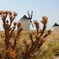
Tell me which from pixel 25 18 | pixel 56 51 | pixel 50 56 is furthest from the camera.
→ pixel 25 18

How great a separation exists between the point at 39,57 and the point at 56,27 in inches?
2604

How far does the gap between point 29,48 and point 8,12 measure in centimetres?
106

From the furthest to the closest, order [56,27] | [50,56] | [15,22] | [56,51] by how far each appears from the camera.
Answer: [56,27], [56,51], [50,56], [15,22]

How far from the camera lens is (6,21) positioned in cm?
597

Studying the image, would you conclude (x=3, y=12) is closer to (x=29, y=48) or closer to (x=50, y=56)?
(x=29, y=48)

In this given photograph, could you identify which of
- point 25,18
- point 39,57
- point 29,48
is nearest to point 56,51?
point 39,57

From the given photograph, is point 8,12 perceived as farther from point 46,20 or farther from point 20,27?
point 46,20

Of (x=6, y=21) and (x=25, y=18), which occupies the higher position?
(x=6, y=21)

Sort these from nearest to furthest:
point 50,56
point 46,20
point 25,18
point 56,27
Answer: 1. point 46,20
2. point 50,56
3. point 25,18
4. point 56,27

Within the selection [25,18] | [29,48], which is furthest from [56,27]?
[29,48]

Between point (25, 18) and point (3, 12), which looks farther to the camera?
point (25, 18)

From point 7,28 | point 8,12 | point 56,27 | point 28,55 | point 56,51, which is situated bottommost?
point 56,27

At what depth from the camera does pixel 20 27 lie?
20.1 ft

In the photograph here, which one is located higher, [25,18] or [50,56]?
[50,56]
